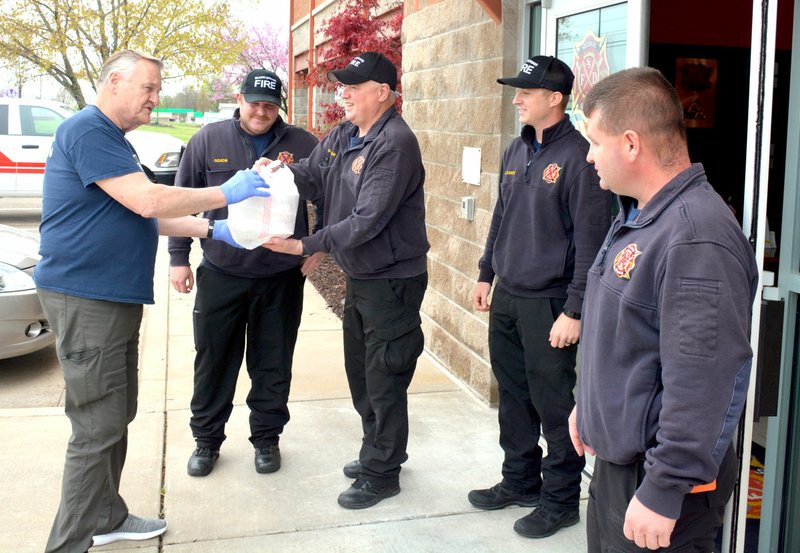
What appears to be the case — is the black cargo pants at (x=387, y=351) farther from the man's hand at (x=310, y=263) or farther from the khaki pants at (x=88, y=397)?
the khaki pants at (x=88, y=397)

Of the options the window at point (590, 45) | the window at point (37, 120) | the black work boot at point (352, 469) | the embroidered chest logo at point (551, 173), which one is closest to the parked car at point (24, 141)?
the window at point (37, 120)

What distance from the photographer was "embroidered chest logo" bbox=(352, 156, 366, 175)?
3975 mm

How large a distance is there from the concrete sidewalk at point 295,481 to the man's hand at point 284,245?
48.6 inches

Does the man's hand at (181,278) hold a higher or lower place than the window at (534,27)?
lower

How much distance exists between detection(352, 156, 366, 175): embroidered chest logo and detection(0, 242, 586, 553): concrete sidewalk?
1604 mm

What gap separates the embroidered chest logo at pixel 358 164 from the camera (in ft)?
13.0

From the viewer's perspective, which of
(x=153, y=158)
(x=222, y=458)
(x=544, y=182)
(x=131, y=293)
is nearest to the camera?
(x=131, y=293)

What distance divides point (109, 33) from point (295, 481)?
16667 millimetres

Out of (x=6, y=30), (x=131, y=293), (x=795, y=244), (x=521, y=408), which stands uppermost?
(x=6, y=30)

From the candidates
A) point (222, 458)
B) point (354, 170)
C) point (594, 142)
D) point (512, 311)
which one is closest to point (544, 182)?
point (512, 311)

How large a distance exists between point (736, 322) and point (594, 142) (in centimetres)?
60

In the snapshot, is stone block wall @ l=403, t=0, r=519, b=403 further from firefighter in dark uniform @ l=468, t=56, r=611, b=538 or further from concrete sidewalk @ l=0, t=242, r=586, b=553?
firefighter in dark uniform @ l=468, t=56, r=611, b=538

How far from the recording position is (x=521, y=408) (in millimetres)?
3988

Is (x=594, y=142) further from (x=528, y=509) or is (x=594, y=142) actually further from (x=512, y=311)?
(x=528, y=509)
